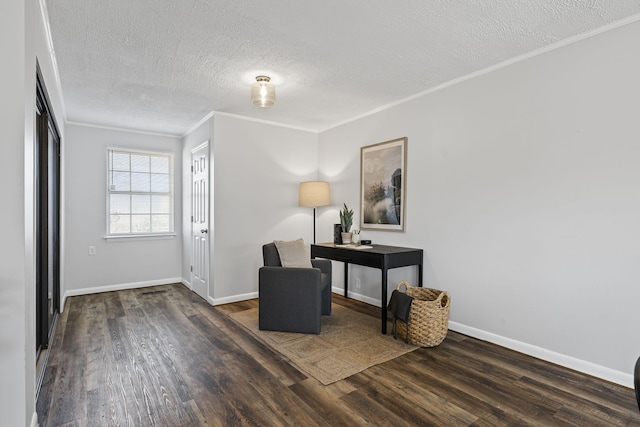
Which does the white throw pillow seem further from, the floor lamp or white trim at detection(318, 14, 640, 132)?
white trim at detection(318, 14, 640, 132)

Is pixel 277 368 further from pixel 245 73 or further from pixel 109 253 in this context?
pixel 109 253

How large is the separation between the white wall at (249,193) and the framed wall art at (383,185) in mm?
1032

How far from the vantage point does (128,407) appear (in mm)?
1958

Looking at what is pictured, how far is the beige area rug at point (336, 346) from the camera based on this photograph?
243 cm

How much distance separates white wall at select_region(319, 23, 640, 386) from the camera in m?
2.19

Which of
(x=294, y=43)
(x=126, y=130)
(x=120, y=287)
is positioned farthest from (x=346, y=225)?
(x=126, y=130)

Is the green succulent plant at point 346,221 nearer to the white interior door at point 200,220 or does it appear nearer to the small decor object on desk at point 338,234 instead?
the small decor object on desk at point 338,234

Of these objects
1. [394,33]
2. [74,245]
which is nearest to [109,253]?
[74,245]

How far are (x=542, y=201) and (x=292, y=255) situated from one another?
2141 mm

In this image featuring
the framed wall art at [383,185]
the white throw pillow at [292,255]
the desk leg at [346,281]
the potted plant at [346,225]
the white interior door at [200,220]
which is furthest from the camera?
the desk leg at [346,281]

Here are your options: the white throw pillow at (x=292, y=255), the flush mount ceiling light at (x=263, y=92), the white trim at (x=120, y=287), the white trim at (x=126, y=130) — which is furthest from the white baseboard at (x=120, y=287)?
the flush mount ceiling light at (x=263, y=92)

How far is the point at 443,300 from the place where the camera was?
3.00 metres

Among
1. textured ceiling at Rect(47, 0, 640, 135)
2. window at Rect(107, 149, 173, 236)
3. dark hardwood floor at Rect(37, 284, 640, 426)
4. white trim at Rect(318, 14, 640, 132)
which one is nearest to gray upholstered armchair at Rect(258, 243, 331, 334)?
dark hardwood floor at Rect(37, 284, 640, 426)

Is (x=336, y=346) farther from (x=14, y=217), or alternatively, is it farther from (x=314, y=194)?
(x=14, y=217)
